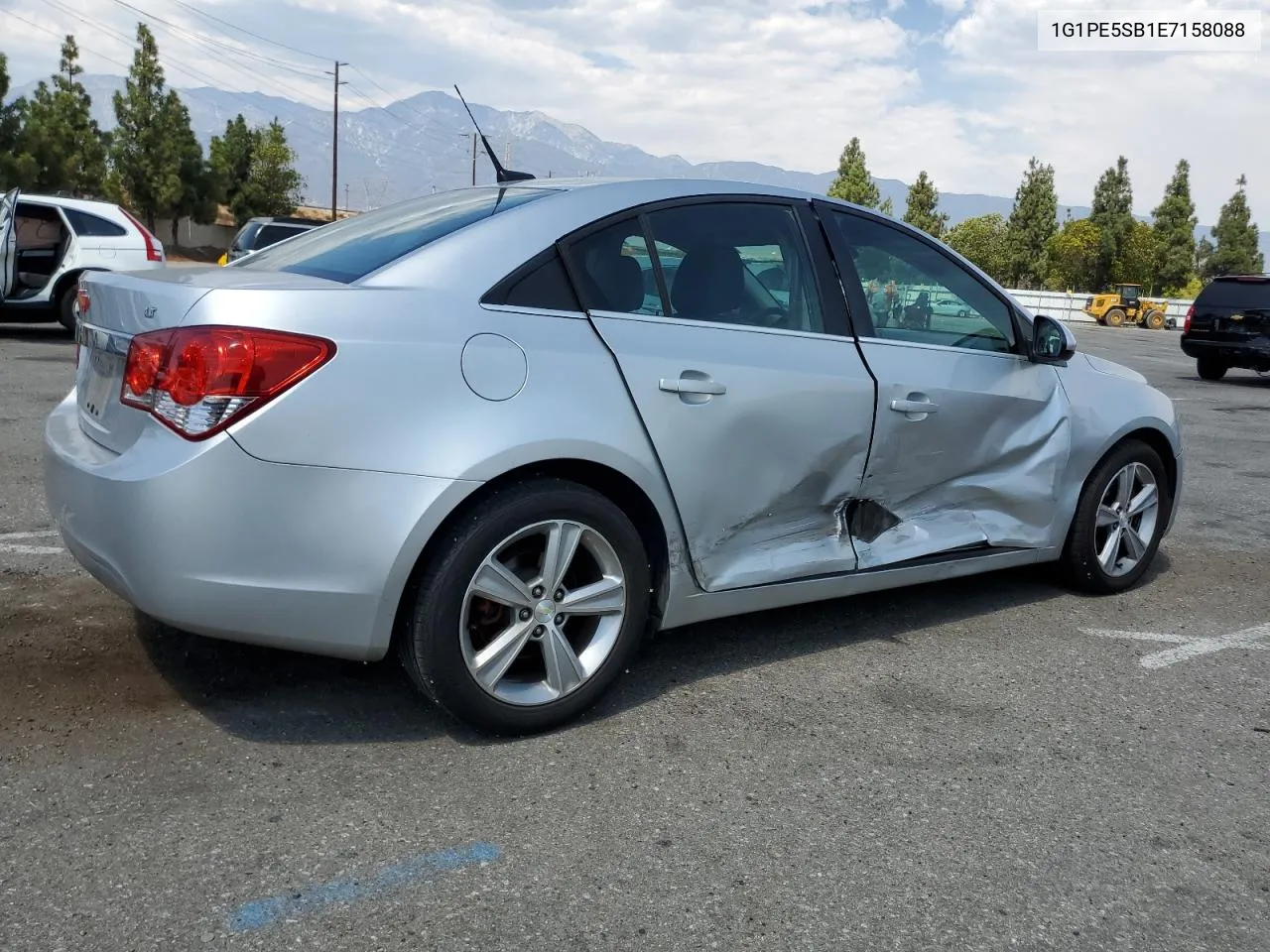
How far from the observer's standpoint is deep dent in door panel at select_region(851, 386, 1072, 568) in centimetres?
414

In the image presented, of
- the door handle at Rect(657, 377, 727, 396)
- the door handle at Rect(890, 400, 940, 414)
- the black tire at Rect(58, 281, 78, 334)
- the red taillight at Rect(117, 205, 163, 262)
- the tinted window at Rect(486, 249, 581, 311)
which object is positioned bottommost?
the door handle at Rect(890, 400, 940, 414)

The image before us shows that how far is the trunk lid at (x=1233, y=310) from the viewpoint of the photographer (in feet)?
55.2

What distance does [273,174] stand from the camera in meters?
55.9

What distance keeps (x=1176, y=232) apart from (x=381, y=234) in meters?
79.5

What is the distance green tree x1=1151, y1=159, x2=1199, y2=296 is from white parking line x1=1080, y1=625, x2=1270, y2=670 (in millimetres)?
75895

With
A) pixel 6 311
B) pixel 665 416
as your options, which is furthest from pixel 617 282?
pixel 6 311

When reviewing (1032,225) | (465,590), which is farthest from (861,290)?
(1032,225)

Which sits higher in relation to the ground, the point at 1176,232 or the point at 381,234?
the point at 1176,232

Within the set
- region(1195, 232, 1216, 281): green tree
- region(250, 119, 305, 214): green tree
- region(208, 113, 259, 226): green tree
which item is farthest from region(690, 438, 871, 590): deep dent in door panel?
region(1195, 232, 1216, 281): green tree

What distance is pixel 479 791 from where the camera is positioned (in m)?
3.04

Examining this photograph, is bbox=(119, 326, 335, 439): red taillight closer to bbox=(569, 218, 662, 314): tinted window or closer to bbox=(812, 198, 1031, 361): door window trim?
bbox=(569, 218, 662, 314): tinted window

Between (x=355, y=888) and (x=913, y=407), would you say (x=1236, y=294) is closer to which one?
(x=913, y=407)

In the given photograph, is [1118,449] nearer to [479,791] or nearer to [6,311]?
[479,791]

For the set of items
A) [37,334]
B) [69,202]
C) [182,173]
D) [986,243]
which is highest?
[182,173]
